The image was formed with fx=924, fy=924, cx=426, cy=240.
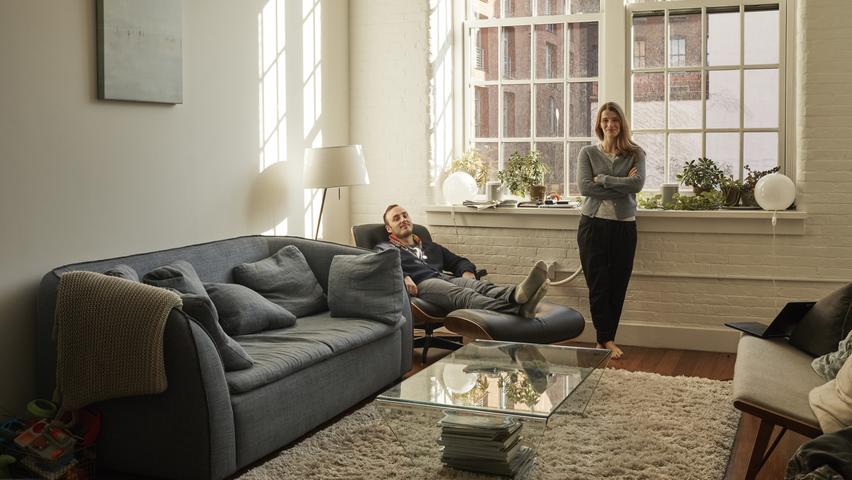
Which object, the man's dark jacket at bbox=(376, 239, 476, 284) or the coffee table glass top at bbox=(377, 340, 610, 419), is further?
the man's dark jacket at bbox=(376, 239, 476, 284)

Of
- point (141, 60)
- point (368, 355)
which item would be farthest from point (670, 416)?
point (141, 60)

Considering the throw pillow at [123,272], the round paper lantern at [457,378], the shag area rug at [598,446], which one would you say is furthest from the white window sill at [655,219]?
the throw pillow at [123,272]

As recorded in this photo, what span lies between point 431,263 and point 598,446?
2362mm

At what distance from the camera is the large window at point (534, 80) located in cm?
683

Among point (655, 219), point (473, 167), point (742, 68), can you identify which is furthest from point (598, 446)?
point (742, 68)

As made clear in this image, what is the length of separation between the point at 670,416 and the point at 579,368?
0.67 metres

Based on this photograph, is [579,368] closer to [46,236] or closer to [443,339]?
[443,339]

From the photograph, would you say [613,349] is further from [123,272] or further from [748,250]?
[123,272]

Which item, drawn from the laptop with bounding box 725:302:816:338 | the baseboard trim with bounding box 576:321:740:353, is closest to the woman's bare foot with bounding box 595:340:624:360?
the baseboard trim with bounding box 576:321:740:353

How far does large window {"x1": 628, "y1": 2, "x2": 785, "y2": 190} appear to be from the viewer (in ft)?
20.7

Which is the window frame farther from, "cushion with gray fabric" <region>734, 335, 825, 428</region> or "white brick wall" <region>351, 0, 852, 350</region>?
"cushion with gray fabric" <region>734, 335, 825, 428</region>

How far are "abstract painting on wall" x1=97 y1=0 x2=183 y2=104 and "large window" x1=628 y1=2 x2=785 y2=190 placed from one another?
333 centimetres

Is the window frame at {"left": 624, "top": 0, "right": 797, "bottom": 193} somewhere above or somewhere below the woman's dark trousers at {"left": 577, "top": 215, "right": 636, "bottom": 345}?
above

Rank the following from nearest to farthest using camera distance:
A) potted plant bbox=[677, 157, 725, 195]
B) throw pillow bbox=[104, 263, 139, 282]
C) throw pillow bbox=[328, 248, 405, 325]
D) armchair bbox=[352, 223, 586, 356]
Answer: throw pillow bbox=[104, 263, 139, 282], throw pillow bbox=[328, 248, 405, 325], armchair bbox=[352, 223, 586, 356], potted plant bbox=[677, 157, 725, 195]
